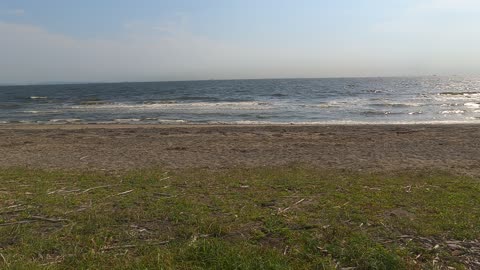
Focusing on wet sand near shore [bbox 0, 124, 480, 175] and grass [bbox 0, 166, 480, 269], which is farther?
wet sand near shore [bbox 0, 124, 480, 175]

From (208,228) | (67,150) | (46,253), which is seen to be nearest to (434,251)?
(208,228)

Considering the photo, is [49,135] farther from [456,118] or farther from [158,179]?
[456,118]

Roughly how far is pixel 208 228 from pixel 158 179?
3037mm

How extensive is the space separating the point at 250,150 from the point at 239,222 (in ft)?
22.0

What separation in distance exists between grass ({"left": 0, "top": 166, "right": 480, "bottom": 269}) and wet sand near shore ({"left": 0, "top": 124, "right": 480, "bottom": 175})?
5.91 feet

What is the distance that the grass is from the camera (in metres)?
3.73

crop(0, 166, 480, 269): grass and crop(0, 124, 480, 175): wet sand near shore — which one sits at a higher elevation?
crop(0, 166, 480, 269): grass

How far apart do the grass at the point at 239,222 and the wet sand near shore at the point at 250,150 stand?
180 cm

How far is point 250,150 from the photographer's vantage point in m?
11.4

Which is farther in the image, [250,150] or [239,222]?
[250,150]

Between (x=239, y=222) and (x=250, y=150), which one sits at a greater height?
(x=239, y=222)

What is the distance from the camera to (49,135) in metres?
16.0

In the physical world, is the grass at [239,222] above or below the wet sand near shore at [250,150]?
above

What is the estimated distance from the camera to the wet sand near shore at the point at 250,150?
9.09m
